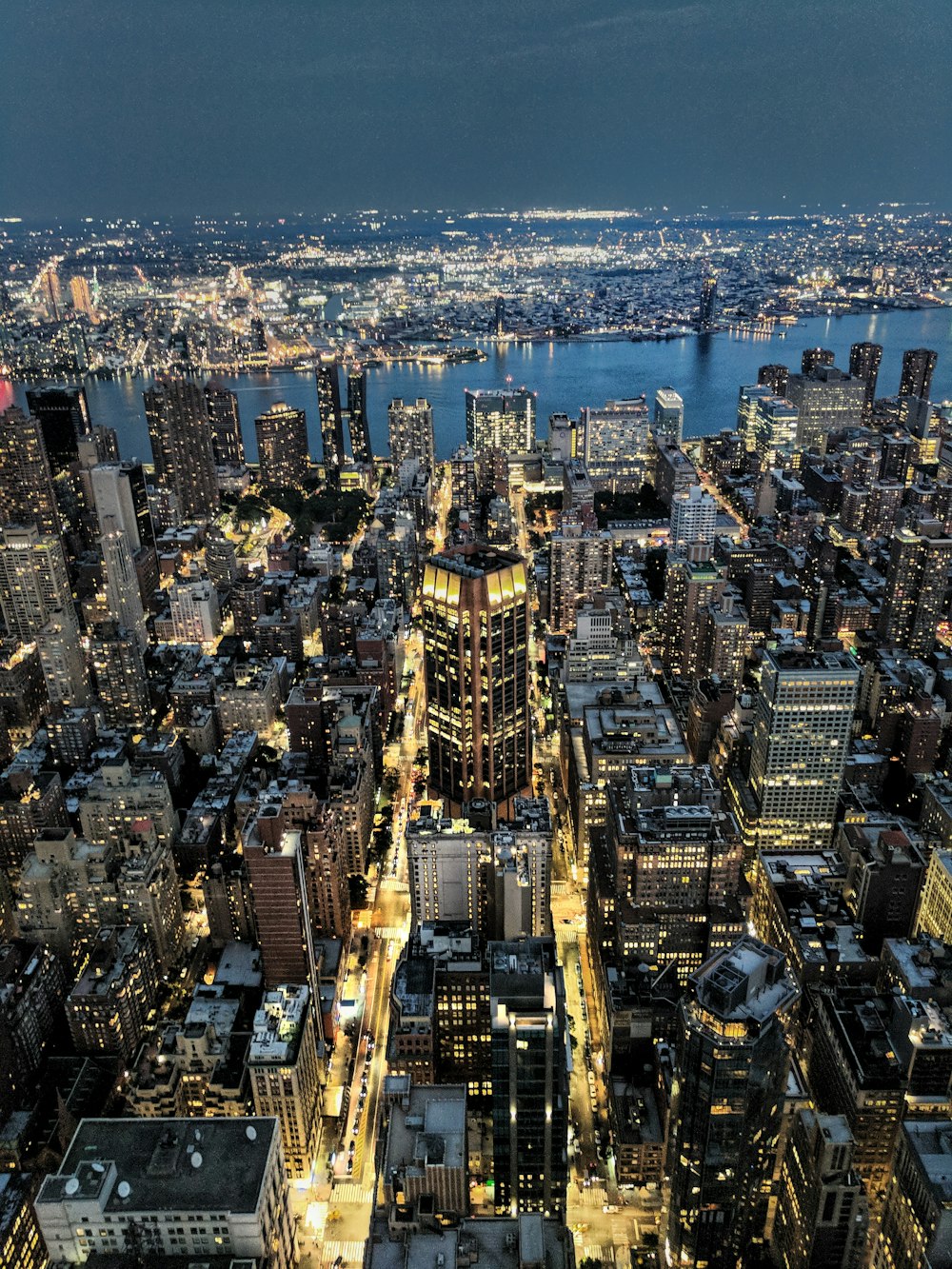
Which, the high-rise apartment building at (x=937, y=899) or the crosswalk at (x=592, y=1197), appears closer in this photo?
the crosswalk at (x=592, y=1197)

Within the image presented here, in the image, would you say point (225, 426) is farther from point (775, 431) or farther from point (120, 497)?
point (775, 431)

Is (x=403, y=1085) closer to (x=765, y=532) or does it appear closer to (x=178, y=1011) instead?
(x=178, y=1011)

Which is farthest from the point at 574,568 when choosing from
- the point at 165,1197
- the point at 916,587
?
the point at 165,1197

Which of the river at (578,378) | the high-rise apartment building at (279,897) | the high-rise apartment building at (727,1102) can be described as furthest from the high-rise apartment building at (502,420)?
the high-rise apartment building at (727,1102)

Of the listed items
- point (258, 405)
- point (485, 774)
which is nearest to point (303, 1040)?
point (485, 774)

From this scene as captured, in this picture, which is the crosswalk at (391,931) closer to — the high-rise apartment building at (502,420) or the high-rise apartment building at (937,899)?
the high-rise apartment building at (937,899)

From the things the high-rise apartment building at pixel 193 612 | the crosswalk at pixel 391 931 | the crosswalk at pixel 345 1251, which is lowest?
the crosswalk at pixel 391 931
